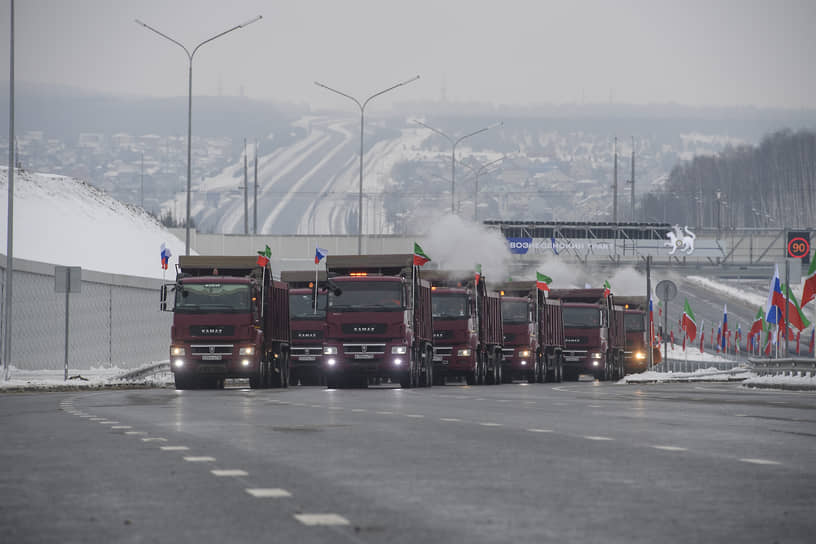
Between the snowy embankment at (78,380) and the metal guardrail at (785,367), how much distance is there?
1725cm

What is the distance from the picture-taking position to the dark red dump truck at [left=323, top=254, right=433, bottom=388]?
37188mm

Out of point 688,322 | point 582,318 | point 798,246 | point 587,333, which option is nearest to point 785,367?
point 587,333

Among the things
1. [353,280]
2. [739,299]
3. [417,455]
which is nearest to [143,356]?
[353,280]

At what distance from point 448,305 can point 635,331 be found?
22053 mm

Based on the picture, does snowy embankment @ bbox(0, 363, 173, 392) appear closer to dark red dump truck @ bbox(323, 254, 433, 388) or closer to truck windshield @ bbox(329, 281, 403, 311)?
dark red dump truck @ bbox(323, 254, 433, 388)

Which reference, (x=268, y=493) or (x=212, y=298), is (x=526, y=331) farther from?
(x=268, y=493)

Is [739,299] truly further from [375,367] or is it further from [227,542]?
[227,542]

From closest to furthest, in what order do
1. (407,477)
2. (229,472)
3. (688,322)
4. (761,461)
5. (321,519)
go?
(321,519), (407,477), (229,472), (761,461), (688,322)

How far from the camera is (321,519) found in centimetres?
942

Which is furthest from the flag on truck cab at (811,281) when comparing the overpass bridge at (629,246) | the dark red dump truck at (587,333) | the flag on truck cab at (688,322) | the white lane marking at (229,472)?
the overpass bridge at (629,246)

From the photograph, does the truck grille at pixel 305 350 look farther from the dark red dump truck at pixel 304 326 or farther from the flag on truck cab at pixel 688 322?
the flag on truck cab at pixel 688 322

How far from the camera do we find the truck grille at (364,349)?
1465 inches

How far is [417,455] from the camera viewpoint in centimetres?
1446

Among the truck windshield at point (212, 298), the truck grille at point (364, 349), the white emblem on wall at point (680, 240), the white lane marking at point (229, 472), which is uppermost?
the white emblem on wall at point (680, 240)
